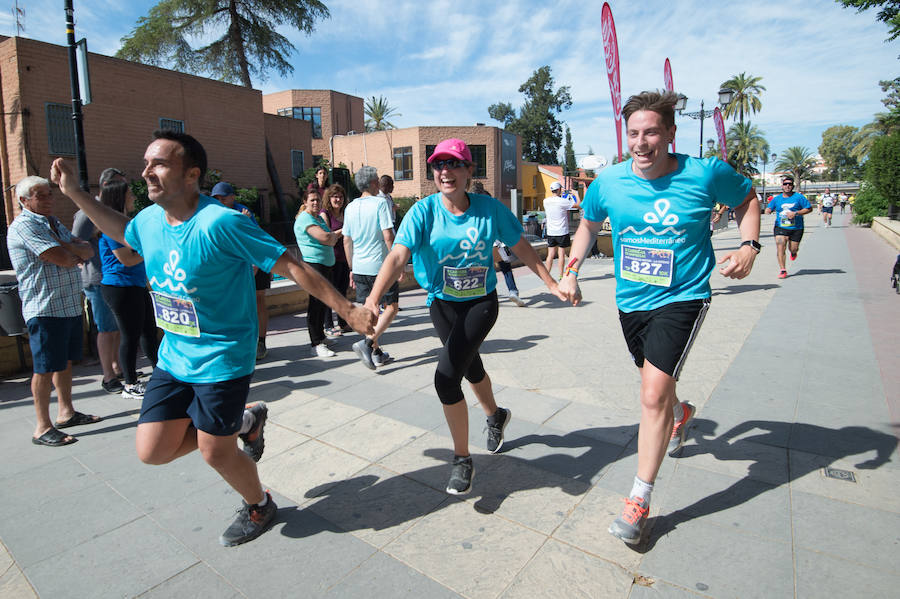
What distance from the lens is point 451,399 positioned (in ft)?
9.73

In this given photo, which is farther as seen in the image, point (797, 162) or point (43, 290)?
point (797, 162)

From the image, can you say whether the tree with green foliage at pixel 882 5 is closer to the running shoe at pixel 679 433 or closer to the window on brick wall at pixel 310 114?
the running shoe at pixel 679 433

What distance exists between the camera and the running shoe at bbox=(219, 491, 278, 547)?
2615 millimetres

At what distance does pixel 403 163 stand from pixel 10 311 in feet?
127

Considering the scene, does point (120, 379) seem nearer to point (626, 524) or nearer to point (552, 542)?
point (552, 542)

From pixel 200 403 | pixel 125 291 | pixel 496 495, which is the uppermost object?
pixel 125 291

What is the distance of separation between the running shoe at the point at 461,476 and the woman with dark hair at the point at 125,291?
2.98 meters

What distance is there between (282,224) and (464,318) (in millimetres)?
22315

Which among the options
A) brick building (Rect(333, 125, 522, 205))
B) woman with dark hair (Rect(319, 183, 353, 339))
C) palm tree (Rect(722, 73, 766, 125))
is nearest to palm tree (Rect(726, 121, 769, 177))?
palm tree (Rect(722, 73, 766, 125))

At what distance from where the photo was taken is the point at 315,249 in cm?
596

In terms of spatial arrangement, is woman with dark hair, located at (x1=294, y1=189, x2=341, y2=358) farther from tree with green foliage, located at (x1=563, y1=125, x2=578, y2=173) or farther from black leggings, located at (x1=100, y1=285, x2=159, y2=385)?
tree with green foliage, located at (x1=563, y1=125, x2=578, y2=173)

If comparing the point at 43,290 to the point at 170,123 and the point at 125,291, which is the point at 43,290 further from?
the point at 170,123

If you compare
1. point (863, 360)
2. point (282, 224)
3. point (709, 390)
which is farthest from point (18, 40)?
point (863, 360)

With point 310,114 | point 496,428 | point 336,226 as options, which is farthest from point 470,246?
point 310,114
